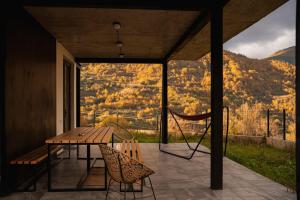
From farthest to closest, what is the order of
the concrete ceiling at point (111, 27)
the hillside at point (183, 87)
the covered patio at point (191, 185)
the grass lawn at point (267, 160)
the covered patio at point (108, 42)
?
the hillside at point (183, 87) < the grass lawn at point (267, 160) < the concrete ceiling at point (111, 27) < the covered patio at point (108, 42) < the covered patio at point (191, 185)

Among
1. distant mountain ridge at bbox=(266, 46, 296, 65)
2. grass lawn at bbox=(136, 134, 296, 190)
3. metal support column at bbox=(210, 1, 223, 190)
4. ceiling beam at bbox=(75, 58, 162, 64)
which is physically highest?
distant mountain ridge at bbox=(266, 46, 296, 65)

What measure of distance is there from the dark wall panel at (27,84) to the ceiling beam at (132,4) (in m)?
0.51

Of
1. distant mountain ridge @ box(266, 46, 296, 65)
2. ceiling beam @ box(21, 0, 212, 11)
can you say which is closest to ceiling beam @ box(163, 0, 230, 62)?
ceiling beam @ box(21, 0, 212, 11)

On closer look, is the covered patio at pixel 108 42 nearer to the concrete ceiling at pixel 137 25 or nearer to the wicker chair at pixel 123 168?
the concrete ceiling at pixel 137 25

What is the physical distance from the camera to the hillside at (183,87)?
21625mm

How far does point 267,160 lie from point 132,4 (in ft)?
14.1

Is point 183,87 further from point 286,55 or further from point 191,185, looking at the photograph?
point 191,185

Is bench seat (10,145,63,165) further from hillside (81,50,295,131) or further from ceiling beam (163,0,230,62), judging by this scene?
hillside (81,50,295,131)

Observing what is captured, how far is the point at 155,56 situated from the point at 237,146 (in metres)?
3.45

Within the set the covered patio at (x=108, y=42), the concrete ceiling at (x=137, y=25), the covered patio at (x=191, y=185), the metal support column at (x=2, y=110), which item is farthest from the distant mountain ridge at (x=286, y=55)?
the metal support column at (x=2, y=110)

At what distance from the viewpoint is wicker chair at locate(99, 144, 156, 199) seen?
2.76 metres

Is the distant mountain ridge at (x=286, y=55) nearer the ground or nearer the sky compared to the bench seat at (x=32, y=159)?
nearer the sky

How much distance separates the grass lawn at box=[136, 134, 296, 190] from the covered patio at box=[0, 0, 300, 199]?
1.20 ft

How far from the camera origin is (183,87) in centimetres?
2539
